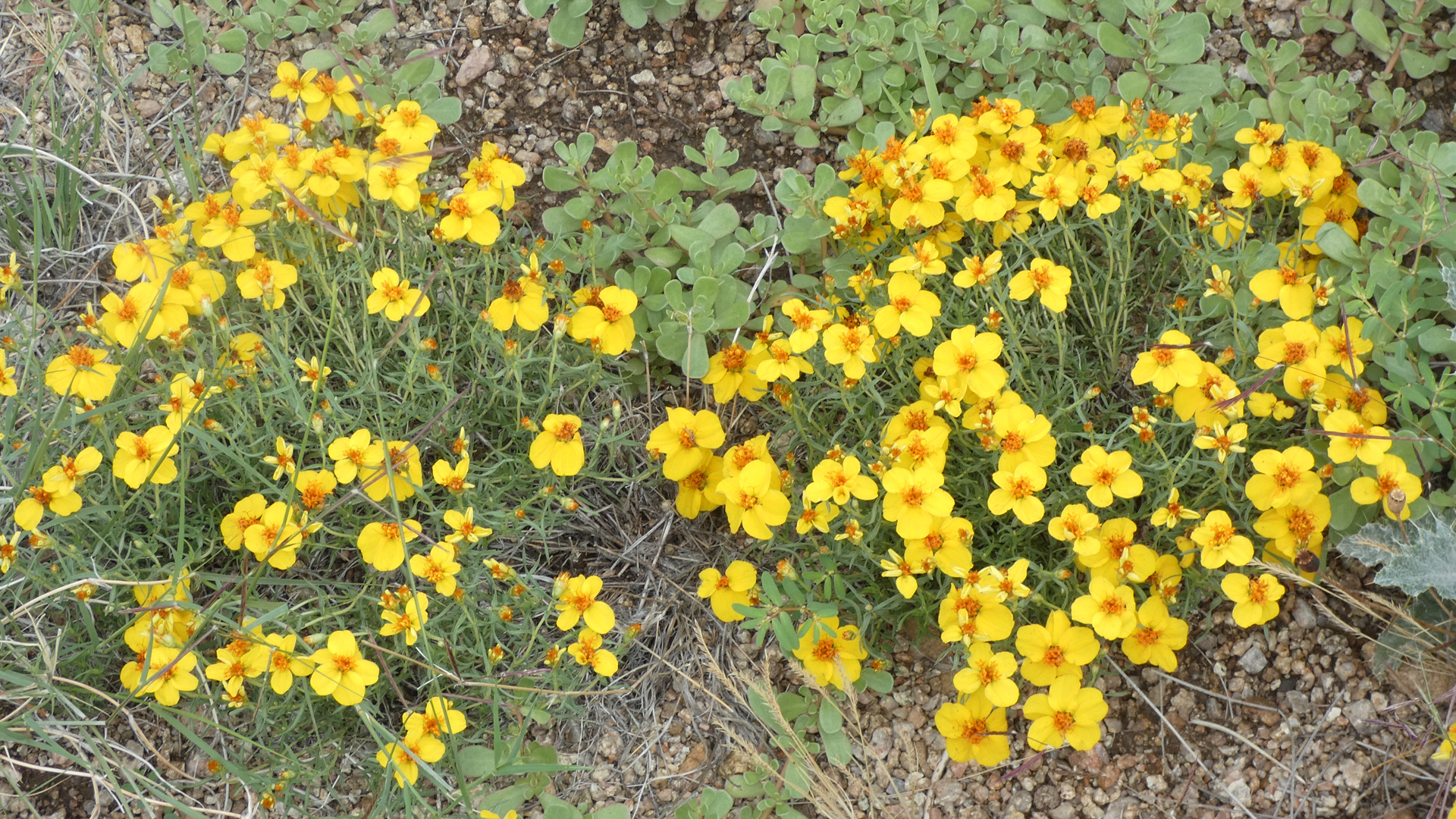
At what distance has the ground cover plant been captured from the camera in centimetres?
221

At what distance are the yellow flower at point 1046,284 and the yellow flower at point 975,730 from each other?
86 centimetres

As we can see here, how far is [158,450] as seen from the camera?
2281 millimetres

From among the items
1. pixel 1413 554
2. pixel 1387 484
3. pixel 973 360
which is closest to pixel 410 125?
pixel 973 360

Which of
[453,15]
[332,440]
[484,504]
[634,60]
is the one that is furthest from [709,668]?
[453,15]

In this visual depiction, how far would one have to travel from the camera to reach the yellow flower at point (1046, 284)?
2.29 meters

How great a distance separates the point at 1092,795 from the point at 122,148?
328cm

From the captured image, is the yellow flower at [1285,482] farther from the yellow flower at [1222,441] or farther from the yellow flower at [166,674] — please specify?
the yellow flower at [166,674]

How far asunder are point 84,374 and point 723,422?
4.88 feet

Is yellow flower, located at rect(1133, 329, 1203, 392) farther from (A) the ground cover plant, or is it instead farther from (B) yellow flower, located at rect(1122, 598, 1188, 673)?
(B) yellow flower, located at rect(1122, 598, 1188, 673)

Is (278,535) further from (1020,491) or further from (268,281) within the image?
(1020,491)

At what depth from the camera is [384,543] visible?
224cm

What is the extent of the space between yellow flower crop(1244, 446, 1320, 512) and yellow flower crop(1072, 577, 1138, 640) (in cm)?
31

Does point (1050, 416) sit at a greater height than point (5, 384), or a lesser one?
lesser

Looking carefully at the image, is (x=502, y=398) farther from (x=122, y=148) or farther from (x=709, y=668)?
(x=122, y=148)
